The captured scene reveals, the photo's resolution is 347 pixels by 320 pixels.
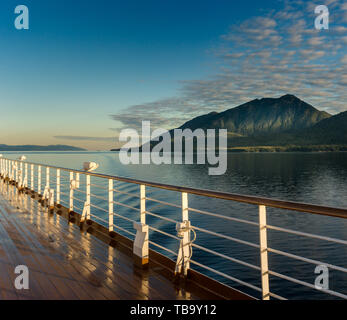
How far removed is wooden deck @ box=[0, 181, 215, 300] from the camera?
7.70 feet

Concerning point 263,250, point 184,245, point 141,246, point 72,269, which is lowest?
point 72,269

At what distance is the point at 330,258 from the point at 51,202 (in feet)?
28.5

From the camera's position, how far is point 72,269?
2.87 m

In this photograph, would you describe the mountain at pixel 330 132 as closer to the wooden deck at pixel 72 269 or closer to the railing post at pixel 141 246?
the wooden deck at pixel 72 269

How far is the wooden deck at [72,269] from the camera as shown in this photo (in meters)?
2.35
